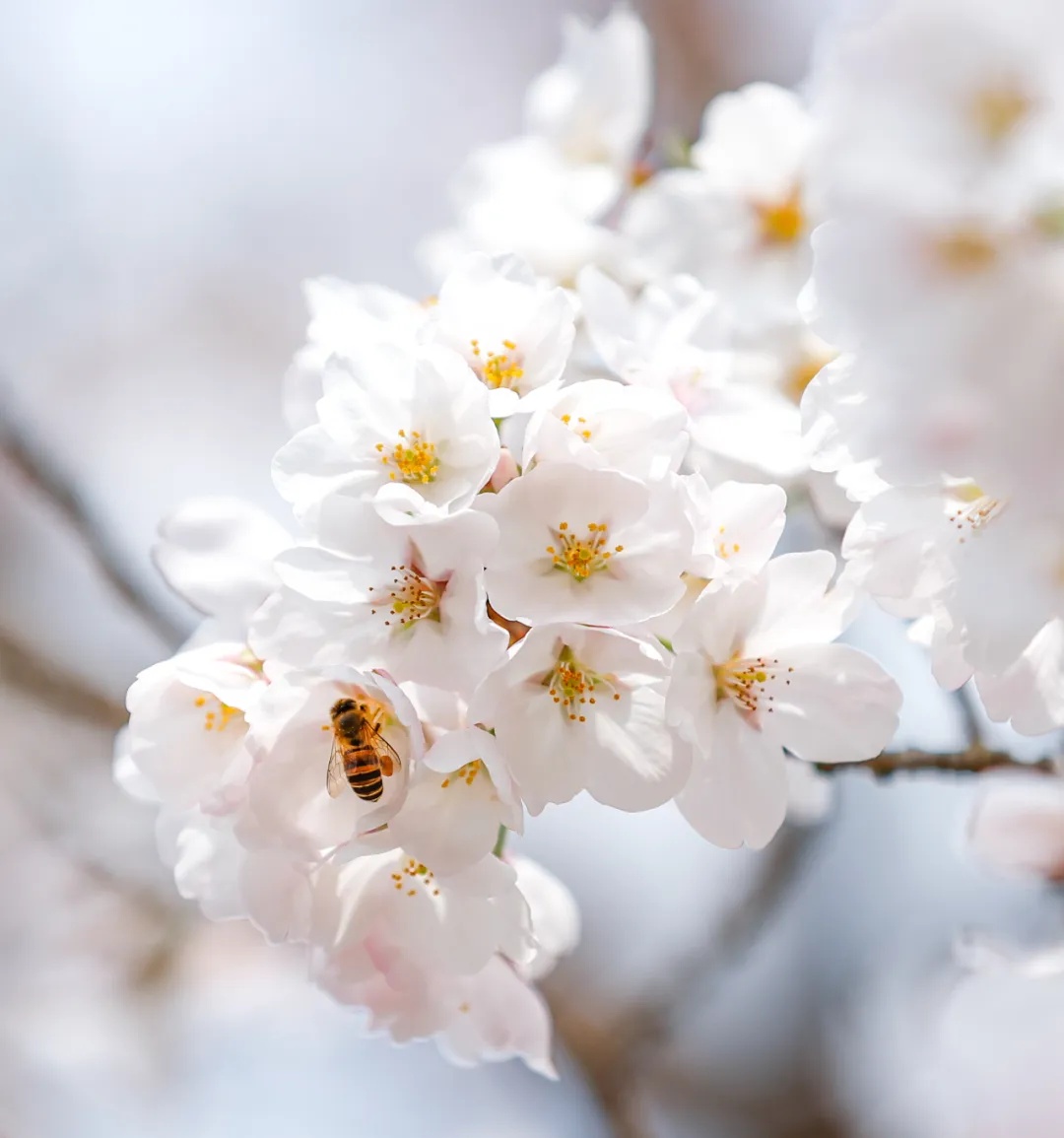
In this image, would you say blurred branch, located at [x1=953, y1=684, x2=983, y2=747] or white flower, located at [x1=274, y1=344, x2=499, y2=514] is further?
blurred branch, located at [x1=953, y1=684, x2=983, y2=747]

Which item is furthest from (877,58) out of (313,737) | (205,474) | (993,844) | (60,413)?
(60,413)

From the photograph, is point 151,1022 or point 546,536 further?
point 151,1022

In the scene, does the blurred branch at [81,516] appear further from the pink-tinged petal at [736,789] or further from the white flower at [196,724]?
the pink-tinged petal at [736,789]

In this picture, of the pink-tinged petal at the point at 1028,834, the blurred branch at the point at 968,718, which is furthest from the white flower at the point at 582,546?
the pink-tinged petal at the point at 1028,834

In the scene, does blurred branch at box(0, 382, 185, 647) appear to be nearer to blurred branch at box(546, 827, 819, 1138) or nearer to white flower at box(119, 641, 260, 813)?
white flower at box(119, 641, 260, 813)

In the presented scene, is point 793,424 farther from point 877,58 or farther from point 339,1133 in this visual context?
point 339,1133

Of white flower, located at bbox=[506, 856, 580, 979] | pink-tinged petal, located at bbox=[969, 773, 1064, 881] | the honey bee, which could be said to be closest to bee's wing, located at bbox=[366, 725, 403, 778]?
the honey bee
